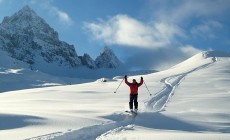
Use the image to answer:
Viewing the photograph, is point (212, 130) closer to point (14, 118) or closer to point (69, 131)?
point (69, 131)

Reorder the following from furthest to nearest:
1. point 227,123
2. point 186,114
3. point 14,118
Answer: point 186,114
point 227,123
point 14,118

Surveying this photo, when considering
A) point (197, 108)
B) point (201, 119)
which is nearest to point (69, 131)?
point (201, 119)

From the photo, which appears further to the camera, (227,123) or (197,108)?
(197,108)

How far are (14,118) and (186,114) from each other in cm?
856

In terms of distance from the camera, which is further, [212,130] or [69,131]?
[212,130]

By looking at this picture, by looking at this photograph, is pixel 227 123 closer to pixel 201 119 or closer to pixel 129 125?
pixel 201 119

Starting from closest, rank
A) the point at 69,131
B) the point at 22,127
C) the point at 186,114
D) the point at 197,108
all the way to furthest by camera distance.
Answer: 1. the point at 69,131
2. the point at 22,127
3. the point at 186,114
4. the point at 197,108

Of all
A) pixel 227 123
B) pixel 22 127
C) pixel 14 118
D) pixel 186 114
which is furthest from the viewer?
pixel 186 114

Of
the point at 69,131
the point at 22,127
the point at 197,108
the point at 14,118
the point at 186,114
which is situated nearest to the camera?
the point at 69,131

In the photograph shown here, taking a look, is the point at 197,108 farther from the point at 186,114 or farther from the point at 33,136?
the point at 33,136

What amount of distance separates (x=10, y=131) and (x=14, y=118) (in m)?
2.57

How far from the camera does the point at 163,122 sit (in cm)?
1988

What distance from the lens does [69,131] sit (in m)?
15.3

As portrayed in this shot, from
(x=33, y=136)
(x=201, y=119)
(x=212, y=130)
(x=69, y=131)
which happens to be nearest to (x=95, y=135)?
(x=69, y=131)
